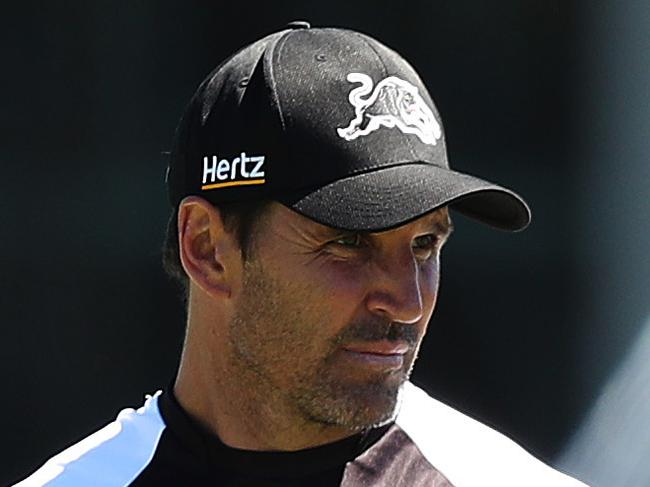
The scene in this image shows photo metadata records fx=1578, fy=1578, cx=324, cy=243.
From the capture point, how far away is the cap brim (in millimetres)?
1852

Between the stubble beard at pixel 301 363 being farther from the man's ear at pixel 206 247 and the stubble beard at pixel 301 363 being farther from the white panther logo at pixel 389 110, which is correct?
the white panther logo at pixel 389 110

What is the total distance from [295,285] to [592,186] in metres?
1.36

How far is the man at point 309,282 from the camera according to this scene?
6.15ft

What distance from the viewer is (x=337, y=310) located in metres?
1.87

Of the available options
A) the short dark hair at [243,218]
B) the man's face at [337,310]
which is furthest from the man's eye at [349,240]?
the short dark hair at [243,218]

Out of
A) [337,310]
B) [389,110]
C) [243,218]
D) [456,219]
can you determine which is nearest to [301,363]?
[337,310]

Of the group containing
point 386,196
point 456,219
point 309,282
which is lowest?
point 456,219

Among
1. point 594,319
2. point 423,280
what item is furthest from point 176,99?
point 423,280

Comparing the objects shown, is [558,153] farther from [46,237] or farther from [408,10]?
[46,237]

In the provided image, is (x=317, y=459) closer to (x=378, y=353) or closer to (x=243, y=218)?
(x=378, y=353)

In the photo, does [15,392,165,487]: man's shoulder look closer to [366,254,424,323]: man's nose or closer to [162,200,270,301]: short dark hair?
[162,200,270,301]: short dark hair

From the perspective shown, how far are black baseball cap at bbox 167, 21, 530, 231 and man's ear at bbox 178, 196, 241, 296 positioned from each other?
0.02 metres

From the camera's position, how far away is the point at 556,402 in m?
3.13

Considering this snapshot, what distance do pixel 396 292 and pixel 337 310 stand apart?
7 cm
